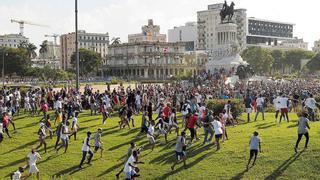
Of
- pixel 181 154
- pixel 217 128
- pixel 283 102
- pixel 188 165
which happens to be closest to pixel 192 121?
pixel 217 128

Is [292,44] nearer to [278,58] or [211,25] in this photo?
[211,25]

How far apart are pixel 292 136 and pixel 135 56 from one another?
10294cm

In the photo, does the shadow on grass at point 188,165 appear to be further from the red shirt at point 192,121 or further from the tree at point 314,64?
the tree at point 314,64

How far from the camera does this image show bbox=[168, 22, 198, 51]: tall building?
178m

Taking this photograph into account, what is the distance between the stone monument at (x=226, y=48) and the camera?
77.3 metres

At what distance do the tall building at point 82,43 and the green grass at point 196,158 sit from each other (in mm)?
144491

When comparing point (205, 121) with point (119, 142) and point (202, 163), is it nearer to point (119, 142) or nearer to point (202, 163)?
point (202, 163)

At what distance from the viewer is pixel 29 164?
17.5 metres

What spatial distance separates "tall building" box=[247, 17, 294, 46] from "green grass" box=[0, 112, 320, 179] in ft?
514

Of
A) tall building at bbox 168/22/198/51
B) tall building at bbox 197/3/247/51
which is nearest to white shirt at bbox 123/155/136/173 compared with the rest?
tall building at bbox 197/3/247/51

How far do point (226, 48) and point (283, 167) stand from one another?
65.3 metres

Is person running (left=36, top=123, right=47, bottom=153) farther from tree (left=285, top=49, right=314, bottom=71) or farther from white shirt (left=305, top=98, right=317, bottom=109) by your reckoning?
tree (left=285, top=49, right=314, bottom=71)

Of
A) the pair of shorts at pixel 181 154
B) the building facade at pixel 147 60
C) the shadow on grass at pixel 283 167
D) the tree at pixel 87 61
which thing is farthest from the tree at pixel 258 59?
the pair of shorts at pixel 181 154

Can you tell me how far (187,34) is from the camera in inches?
7101
